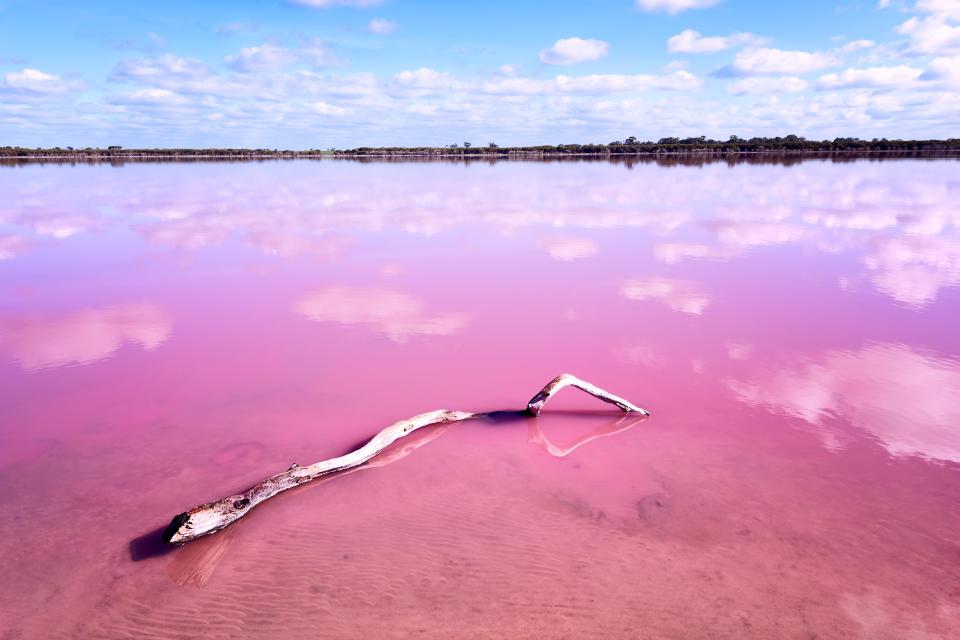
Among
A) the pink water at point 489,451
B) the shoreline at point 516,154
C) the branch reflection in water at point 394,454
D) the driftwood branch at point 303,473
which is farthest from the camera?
the shoreline at point 516,154

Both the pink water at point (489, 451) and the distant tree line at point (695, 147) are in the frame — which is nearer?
the pink water at point (489, 451)

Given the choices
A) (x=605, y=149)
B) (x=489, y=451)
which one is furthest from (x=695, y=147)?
(x=489, y=451)

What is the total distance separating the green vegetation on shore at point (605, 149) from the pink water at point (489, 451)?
14377 centimetres

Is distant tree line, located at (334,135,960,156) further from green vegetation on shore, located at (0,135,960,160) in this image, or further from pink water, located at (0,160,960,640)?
pink water, located at (0,160,960,640)

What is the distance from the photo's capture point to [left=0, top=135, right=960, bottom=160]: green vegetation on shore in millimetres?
130125

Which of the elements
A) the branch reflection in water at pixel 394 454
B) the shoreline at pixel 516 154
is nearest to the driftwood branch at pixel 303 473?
the branch reflection in water at pixel 394 454

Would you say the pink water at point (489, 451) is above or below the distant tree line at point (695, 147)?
below

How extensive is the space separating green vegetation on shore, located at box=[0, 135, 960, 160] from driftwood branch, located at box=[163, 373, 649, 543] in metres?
149

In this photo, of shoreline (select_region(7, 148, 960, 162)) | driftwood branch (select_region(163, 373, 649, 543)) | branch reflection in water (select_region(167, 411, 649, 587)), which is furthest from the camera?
shoreline (select_region(7, 148, 960, 162))

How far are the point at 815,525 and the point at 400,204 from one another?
2788cm

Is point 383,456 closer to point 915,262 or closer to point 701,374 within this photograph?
point 701,374

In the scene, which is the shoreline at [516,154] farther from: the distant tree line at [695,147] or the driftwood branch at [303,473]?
the driftwood branch at [303,473]

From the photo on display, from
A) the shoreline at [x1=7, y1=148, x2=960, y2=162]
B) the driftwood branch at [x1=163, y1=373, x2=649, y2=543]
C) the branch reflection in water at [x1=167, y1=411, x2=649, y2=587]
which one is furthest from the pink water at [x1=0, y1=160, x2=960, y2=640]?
the shoreline at [x1=7, y1=148, x2=960, y2=162]

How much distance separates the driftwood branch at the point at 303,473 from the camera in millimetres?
4742
